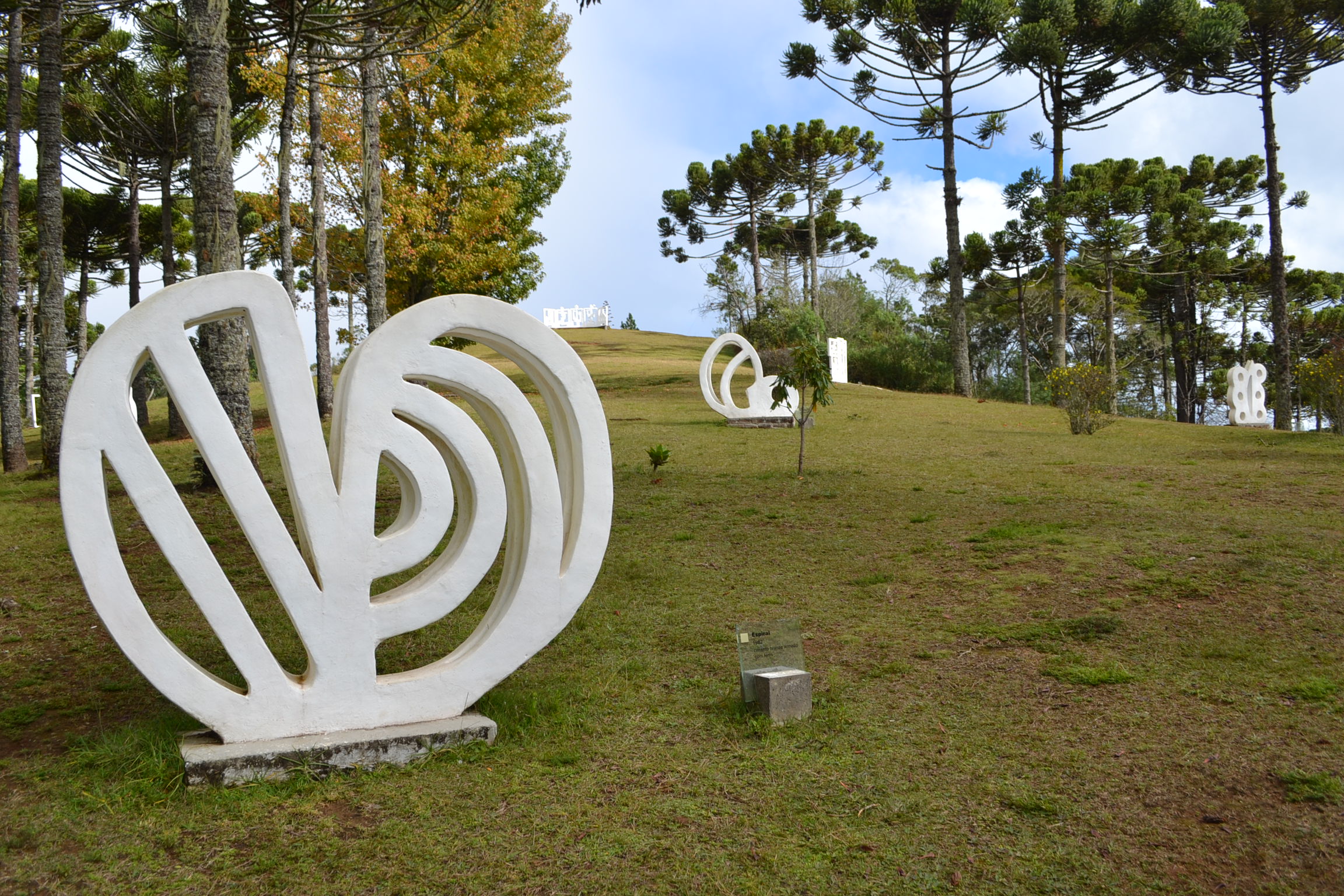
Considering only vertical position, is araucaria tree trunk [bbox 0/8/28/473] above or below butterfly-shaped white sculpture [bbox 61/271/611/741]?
above

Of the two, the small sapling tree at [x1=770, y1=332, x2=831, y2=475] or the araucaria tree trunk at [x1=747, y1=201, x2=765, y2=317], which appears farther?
the araucaria tree trunk at [x1=747, y1=201, x2=765, y2=317]

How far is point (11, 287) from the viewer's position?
44.4 ft

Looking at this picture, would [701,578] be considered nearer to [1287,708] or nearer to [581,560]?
[581,560]

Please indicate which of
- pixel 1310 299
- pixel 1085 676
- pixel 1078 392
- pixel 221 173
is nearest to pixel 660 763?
pixel 1085 676

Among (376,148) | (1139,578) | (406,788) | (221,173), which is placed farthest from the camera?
(376,148)

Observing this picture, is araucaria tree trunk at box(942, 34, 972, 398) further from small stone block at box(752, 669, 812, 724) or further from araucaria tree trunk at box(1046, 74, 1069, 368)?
small stone block at box(752, 669, 812, 724)

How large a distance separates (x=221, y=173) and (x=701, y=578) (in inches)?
230

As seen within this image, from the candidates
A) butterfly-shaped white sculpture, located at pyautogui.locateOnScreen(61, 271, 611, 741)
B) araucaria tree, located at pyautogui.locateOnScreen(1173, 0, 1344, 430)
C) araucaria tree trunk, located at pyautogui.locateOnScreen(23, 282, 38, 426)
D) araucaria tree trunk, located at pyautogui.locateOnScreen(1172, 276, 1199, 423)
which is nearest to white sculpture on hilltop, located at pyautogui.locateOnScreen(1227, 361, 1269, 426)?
araucaria tree, located at pyautogui.locateOnScreen(1173, 0, 1344, 430)

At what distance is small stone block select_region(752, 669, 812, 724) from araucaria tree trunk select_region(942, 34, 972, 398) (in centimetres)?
2332

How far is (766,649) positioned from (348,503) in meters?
2.24

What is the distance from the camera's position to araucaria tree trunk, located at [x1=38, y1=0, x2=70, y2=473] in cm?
1245

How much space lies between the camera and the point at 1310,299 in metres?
40.0

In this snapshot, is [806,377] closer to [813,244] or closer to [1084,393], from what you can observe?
[1084,393]

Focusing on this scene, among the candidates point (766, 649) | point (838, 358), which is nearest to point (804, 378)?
point (766, 649)
